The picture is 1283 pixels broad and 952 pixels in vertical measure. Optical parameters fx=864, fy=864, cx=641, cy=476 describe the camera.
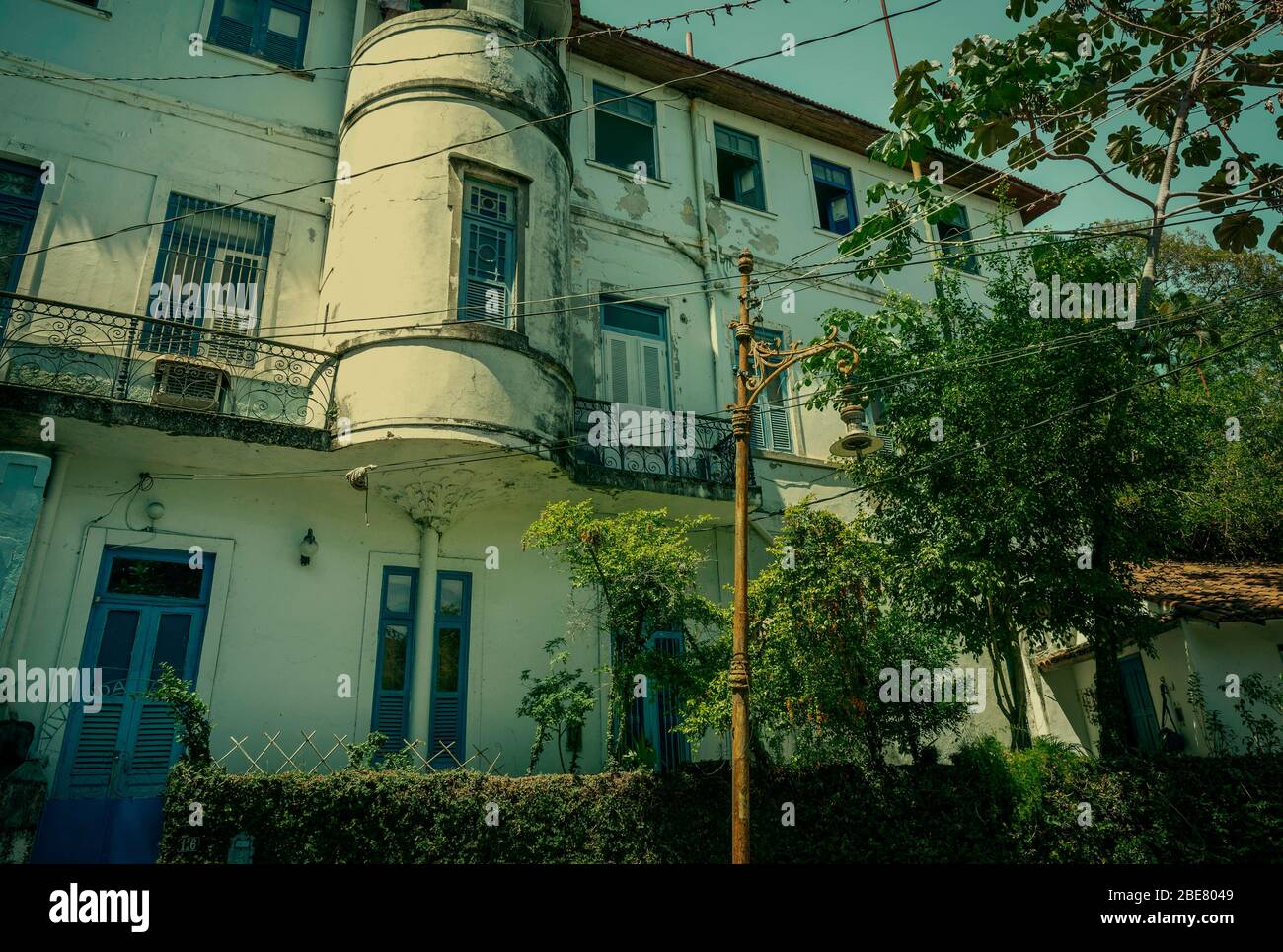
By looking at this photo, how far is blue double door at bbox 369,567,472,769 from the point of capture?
1061 cm

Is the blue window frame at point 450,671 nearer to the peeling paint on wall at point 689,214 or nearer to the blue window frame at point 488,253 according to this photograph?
the blue window frame at point 488,253

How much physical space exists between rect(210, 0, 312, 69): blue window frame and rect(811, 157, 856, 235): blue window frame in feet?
31.4

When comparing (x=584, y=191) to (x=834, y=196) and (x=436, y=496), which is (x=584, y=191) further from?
(x=436, y=496)

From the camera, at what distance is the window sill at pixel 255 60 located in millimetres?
12523

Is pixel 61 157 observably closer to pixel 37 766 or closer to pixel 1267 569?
pixel 37 766

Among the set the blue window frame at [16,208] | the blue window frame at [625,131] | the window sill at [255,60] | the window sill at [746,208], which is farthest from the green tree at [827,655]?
the window sill at [255,60]

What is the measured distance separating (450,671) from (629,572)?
11.1 ft

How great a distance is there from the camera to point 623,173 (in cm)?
1496

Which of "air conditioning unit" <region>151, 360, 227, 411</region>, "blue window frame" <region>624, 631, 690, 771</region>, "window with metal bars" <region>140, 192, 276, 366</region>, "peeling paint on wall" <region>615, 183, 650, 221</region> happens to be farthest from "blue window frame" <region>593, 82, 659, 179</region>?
"blue window frame" <region>624, 631, 690, 771</region>

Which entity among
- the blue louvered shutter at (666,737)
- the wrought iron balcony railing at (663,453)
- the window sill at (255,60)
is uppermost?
the window sill at (255,60)

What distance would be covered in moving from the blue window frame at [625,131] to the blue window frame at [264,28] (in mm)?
4852

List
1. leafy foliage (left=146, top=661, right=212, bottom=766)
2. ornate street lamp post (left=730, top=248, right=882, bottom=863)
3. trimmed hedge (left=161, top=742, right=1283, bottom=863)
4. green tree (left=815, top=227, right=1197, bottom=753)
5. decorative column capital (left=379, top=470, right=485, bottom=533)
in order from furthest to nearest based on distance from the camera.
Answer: decorative column capital (left=379, top=470, right=485, bottom=533)
green tree (left=815, top=227, right=1197, bottom=753)
leafy foliage (left=146, top=661, right=212, bottom=766)
trimmed hedge (left=161, top=742, right=1283, bottom=863)
ornate street lamp post (left=730, top=248, right=882, bottom=863)

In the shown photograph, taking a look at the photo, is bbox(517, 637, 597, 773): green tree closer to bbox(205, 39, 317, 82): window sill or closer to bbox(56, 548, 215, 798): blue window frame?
bbox(56, 548, 215, 798): blue window frame

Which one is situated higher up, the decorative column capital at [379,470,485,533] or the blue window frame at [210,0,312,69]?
the blue window frame at [210,0,312,69]
